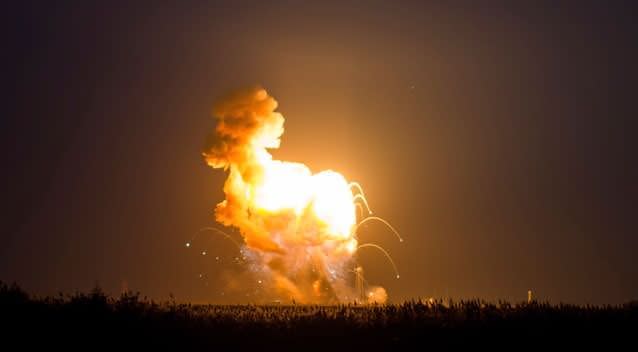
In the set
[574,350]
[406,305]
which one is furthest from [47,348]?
[574,350]

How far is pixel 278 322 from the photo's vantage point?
37.7 meters

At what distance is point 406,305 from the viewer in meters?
41.1

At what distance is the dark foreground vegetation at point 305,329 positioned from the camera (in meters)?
35.5

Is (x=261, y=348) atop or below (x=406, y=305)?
below

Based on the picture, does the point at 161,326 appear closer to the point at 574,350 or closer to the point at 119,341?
the point at 119,341

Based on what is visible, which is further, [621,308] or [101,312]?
[621,308]

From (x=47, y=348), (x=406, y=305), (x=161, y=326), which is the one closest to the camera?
(x=47, y=348)

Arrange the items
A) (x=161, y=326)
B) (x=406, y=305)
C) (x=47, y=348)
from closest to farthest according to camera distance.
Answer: (x=47, y=348), (x=161, y=326), (x=406, y=305)

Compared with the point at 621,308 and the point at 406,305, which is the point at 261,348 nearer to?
the point at 406,305

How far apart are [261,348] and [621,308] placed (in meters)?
20.2

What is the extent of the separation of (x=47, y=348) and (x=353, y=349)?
1312 centimetres

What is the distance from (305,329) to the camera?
36.9m

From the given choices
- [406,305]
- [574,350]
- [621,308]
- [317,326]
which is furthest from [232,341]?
[621,308]

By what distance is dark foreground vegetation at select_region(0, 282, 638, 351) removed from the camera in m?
35.5
